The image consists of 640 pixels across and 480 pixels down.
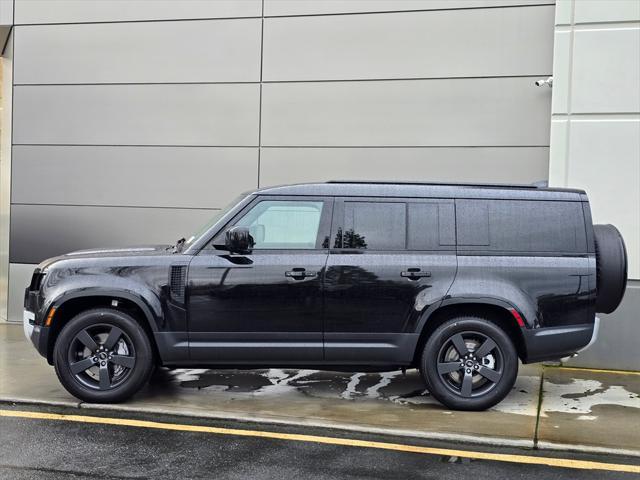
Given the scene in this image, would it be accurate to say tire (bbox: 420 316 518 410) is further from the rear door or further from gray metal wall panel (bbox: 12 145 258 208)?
gray metal wall panel (bbox: 12 145 258 208)

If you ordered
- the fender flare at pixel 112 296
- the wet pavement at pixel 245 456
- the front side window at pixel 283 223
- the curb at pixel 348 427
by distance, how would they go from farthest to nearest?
the front side window at pixel 283 223 < the fender flare at pixel 112 296 < the curb at pixel 348 427 < the wet pavement at pixel 245 456

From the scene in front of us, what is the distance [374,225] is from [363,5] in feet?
15.2

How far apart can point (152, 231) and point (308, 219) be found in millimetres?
4845

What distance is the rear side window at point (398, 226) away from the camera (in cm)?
613

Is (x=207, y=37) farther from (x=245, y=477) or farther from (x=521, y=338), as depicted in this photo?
(x=245, y=477)

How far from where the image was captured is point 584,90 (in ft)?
27.2

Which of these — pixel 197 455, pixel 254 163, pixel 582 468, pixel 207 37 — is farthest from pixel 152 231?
pixel 582 468

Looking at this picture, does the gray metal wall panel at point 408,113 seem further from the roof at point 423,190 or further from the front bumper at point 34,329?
the front bumper at point 34,329

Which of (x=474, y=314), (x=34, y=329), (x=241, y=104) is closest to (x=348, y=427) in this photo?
(x=474, y=314)

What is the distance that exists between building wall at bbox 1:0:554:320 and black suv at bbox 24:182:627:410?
10.8ft

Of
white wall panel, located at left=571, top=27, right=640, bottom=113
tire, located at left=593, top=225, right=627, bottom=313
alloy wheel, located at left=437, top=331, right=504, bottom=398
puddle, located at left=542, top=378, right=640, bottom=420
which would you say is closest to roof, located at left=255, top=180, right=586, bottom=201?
tire, located at left=593, top=225, right=627, bottom=313

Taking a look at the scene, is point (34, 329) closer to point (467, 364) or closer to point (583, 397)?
point (467, 364)

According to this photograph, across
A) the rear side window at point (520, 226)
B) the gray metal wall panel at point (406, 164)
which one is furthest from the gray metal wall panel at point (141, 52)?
the rear side window at point (520, 226)

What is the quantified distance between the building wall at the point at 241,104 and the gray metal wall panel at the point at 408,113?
2 centimetres
